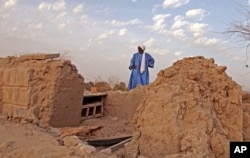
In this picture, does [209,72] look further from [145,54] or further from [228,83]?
[145,54]

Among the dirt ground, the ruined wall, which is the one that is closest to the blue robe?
the ruined wall

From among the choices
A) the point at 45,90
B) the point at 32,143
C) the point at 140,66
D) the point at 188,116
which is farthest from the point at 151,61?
the point at 32,143

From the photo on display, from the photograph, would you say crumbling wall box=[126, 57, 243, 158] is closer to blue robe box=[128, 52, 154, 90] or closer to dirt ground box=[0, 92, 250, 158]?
dirt ground box=[0, 92, 250, 158]

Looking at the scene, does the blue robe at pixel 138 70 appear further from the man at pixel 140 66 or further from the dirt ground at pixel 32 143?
the dirt ground at pixel 32 143

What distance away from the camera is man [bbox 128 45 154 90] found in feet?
30.9

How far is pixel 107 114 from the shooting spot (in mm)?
8438

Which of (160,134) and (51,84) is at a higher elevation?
(51,84)

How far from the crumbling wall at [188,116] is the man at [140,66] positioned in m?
4.21

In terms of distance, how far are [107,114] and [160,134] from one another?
4202 millimetres

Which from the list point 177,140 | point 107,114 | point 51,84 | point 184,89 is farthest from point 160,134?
point 107,114

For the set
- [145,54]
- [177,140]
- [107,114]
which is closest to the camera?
→ [177,140]

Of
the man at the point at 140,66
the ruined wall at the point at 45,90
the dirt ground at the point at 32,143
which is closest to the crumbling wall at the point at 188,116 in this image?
the dirt ground at the point at 32,143

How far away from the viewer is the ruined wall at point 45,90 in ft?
20.4

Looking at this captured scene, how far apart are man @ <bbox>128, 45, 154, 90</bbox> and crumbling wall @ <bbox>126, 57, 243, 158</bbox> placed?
A: 4212 mm
